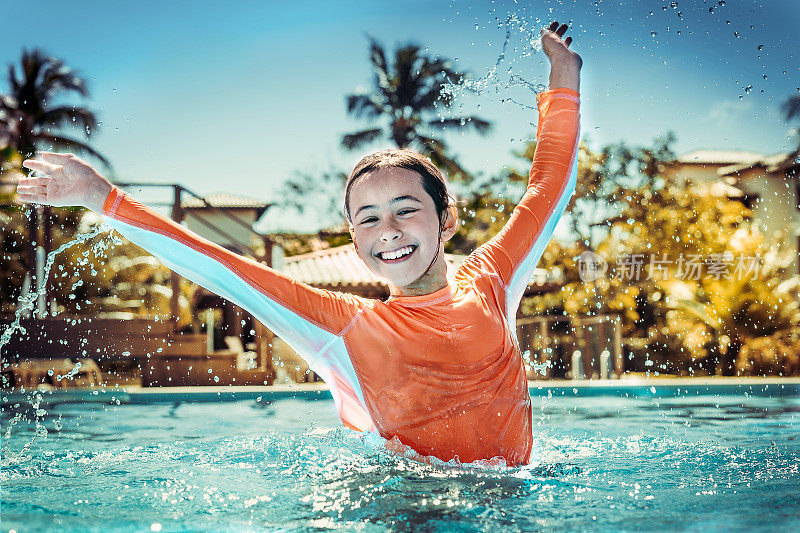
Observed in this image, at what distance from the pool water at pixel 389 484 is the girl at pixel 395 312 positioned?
0.14m

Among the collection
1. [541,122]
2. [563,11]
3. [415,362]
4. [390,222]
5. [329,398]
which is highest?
[563,11]

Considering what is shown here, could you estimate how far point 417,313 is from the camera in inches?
96.3

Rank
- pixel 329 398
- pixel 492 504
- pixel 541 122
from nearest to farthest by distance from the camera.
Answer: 1. pixel 492 504
2. pixel 541 122
3. pixel 329 398

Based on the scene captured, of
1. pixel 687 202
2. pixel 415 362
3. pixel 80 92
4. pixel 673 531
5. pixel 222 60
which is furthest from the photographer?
pixel 222 60

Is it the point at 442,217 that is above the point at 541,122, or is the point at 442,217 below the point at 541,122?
below

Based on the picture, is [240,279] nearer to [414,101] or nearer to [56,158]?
[56,158]

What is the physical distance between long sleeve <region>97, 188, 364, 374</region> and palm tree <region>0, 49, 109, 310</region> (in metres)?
18.2

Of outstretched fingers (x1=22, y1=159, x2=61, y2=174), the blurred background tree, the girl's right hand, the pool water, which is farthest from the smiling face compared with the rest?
the blurred background tree

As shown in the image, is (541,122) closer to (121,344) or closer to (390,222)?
(390,222)

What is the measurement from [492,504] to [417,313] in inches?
27.0

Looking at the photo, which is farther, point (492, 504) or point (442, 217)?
point (442, 217)

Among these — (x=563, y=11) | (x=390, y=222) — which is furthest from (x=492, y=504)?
(x=563, y=11)

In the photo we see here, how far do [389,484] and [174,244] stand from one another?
0.99m

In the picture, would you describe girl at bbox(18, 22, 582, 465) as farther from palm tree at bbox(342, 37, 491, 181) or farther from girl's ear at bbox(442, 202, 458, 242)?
palm tree at bbox(342, 37, 491, 181)
